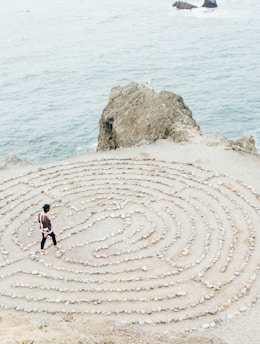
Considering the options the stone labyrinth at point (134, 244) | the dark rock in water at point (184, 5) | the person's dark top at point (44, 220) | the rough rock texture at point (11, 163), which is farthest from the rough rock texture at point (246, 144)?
the dark rock in water at point (184, 5)

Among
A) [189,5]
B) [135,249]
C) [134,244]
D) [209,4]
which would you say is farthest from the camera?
[209,4]

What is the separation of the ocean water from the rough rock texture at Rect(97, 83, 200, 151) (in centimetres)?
1259

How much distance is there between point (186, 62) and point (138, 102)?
36610 mm

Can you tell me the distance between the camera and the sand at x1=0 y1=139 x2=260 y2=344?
1762cm

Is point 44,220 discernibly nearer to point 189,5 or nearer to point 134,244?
point 134,244

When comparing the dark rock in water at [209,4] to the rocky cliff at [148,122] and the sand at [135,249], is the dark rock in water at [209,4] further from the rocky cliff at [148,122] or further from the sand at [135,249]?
the sand at [135,249]

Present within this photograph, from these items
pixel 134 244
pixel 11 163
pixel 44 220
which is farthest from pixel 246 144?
pixel 44 220

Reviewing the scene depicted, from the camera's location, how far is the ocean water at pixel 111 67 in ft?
173

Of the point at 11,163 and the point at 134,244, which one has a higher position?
the point at 11,163

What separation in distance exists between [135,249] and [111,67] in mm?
51435

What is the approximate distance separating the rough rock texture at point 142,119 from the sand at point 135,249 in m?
2.60

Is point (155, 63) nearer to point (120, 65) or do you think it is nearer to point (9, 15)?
point (120, 65)

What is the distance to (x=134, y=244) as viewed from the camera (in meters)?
22.4

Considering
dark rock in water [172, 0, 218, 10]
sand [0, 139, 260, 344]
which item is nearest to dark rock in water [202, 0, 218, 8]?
dark rock in water [172, 0, 218, 10]
